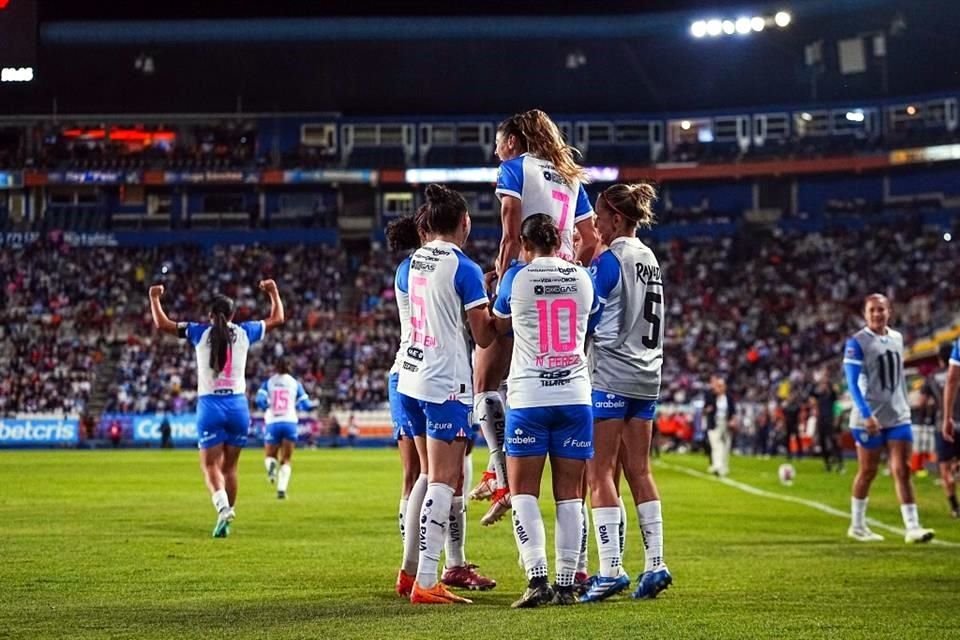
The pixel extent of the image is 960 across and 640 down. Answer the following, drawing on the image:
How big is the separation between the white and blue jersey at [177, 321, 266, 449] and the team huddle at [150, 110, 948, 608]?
191 inches

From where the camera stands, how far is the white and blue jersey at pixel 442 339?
9.52 meters

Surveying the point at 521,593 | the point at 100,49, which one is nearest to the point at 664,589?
the point at 521,593

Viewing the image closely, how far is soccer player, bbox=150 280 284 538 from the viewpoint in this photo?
15.6 metres

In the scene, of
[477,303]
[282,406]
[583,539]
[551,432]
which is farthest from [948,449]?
[477,303]

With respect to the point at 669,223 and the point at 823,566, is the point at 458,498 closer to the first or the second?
the point at 823,566

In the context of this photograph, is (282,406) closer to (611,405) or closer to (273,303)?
(273,303)

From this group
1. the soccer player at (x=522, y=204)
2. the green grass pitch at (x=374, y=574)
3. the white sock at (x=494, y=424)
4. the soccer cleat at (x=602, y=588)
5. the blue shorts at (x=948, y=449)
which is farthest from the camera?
the blue shorts at (x=948, y=449)

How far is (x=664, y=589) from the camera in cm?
1012

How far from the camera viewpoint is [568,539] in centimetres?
934

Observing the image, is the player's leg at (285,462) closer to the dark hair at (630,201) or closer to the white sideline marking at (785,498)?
the white sideline marking at (785,498)

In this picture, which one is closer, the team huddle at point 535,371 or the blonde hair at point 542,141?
the team huddle at point 535,371

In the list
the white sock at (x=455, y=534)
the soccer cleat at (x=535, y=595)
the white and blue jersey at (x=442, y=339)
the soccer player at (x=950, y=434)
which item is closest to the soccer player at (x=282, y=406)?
the soccer player at (x=950, y=434)

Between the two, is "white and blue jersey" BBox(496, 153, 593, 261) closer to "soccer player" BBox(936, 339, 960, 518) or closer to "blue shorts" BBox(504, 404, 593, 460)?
"blue shorts" BBox(504, 404, 593, 460)

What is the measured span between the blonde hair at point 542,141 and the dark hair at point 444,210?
0.73 metres
